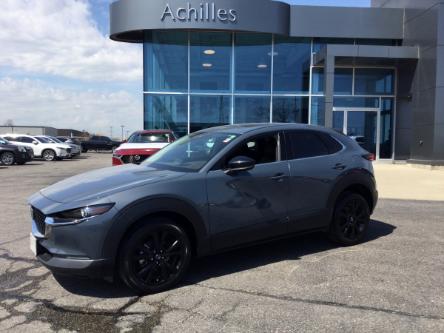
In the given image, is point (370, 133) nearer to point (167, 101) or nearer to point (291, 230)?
point (167, 101)

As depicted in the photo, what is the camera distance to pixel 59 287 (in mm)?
4684

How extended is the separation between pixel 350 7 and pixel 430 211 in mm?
15017

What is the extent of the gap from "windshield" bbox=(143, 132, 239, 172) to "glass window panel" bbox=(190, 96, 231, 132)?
15.6 m

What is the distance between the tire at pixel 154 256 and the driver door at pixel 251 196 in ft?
1.37

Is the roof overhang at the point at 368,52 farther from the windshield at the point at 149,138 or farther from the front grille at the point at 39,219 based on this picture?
the front grille at the point at 39,219

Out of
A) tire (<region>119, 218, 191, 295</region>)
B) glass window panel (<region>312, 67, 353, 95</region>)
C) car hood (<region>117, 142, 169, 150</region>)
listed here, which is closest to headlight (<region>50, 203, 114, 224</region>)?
tire (<region>119, 218, 191, 295</region>)

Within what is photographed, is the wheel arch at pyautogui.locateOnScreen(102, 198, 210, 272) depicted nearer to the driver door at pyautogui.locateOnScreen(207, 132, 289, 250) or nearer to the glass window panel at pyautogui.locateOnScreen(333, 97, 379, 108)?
the driver door at pyautogui.locateOnScreen(207, 132, 289, 250)

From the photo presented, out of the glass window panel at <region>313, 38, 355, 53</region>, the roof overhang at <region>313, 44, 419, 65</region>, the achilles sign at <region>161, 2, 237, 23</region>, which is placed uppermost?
the achilles sign at <region>161, 2, 237, 23</region>

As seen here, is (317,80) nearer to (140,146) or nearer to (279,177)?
(140,146)

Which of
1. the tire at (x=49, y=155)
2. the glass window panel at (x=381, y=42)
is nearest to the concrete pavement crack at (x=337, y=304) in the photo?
the glass window panel at (x=381, y=42)

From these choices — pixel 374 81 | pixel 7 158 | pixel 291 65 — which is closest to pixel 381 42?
pixel 374 81

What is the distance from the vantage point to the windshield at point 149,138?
13109mm

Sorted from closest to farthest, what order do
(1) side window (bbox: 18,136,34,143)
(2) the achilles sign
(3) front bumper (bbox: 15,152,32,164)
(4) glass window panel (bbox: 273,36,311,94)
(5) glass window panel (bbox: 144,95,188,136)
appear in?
(2) the achilles sign < (5) glass window panel (bbox: 144,95,188,136) < (4) glass window panel (bbox: 273,36,311,94) < (3) front bumper (bbox: 15,152,32,164) < (1) side window (bbox: 18,136,34,143)

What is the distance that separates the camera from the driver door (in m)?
4.87
